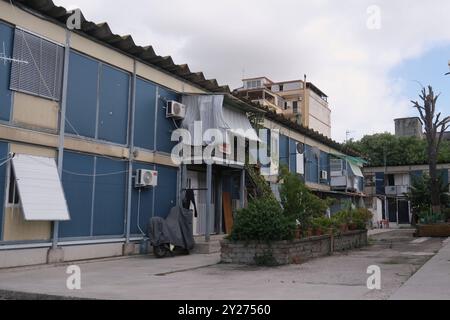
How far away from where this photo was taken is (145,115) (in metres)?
15.3

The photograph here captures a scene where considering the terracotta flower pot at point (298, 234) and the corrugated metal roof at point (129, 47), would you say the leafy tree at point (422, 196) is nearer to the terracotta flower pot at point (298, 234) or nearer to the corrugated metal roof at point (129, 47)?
the corrugated metal roof at point (129, 47)

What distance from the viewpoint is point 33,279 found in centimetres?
923

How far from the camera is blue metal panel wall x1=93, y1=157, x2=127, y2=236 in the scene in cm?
1320

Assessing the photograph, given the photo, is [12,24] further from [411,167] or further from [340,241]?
[411,167]

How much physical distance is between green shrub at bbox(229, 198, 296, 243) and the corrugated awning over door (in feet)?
13.7

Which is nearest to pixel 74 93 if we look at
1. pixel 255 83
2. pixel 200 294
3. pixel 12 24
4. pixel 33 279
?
pixel 12 24

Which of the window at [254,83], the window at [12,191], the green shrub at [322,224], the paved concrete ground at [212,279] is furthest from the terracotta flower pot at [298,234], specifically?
the window at [254,83]

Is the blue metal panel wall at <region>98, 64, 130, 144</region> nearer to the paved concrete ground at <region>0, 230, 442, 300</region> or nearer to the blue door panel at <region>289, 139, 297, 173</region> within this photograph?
the paved concrete ground at <region>0, 230, 442, 300</region>

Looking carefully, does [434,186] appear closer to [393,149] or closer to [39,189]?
[39,189]

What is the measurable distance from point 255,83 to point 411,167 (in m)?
40.4

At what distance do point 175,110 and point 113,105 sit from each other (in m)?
2.56

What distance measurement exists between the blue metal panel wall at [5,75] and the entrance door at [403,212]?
4063cm

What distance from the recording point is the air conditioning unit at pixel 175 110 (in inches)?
630

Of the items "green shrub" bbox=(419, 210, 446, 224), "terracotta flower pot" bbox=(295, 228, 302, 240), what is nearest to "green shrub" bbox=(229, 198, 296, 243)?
"terracotta flower pot" bbox=(295, 228, 302, 240)
